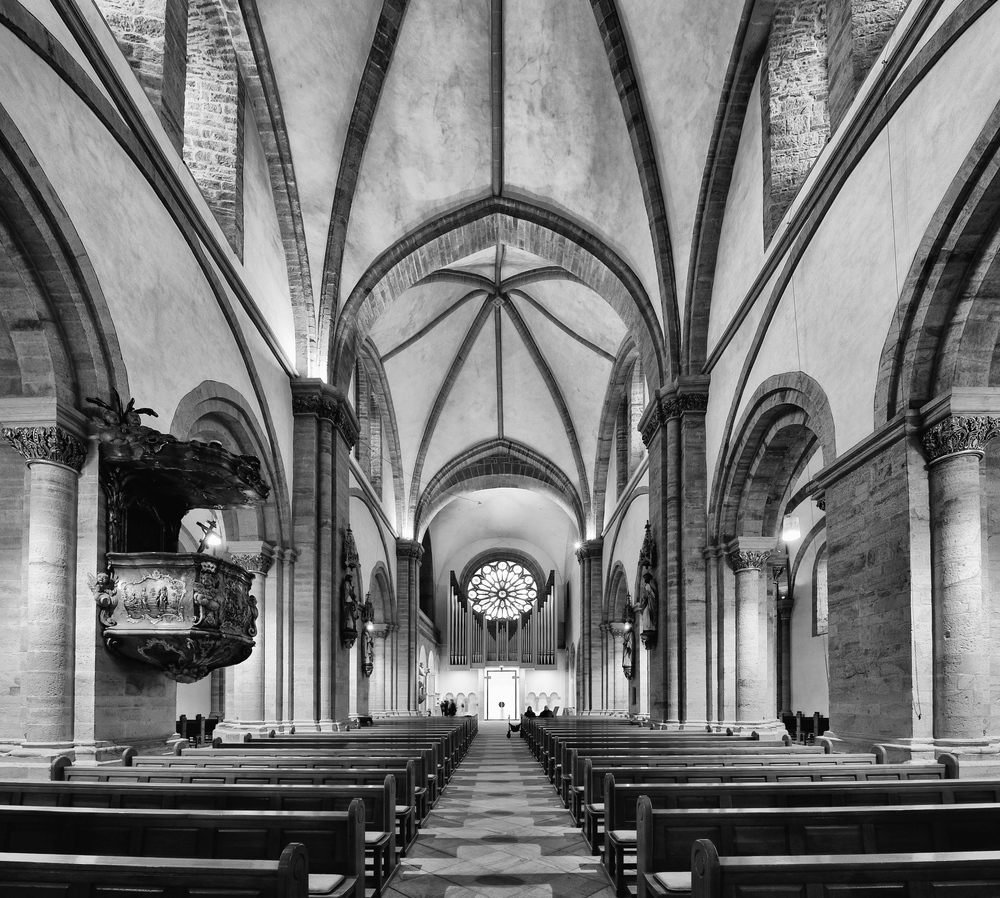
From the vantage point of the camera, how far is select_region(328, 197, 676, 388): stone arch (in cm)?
1522

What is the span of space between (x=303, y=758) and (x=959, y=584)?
4.98 meters

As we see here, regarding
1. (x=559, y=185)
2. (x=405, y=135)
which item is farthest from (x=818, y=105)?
(x=405, y=135)

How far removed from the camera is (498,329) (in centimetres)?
2259

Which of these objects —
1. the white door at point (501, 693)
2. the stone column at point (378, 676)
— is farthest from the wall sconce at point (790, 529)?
the white door at point (501, 693)

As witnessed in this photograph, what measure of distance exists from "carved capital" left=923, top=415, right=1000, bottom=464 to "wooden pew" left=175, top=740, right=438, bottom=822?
4.50 m

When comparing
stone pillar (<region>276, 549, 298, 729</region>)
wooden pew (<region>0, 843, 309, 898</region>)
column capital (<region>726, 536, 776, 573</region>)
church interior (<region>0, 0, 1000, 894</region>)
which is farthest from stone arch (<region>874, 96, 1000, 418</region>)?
stone pillar (<region>276, 549, 298, 729</region>)

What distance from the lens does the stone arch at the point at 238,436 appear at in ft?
31.2

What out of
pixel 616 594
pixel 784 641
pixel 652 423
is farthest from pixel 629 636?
pixel 652 423

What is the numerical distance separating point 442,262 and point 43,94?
10.4 metres

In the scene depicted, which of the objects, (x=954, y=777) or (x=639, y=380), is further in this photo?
(x=639, y=380)

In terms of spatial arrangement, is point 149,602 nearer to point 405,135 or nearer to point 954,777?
point 954,777

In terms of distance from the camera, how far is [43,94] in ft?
21.8

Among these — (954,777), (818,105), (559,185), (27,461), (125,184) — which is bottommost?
(954,777)

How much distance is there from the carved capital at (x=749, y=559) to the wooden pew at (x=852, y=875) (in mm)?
9838
